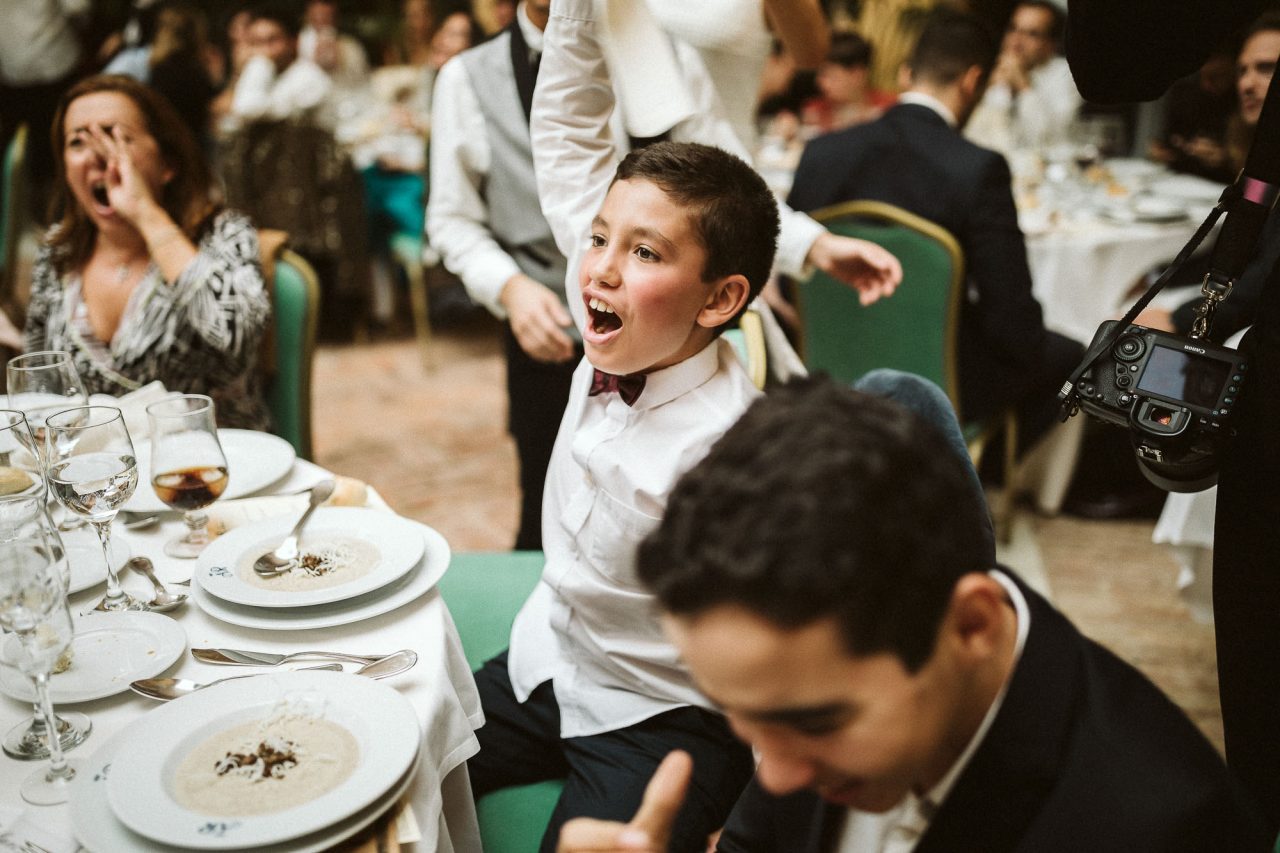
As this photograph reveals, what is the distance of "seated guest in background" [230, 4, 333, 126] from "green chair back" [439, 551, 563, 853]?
3.33 metres

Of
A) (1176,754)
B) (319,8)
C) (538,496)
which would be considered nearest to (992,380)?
(538,496)

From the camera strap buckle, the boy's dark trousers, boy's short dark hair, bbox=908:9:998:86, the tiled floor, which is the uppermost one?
boy's short dark hair, bbox=908:9:998:86

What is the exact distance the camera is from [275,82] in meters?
5.05

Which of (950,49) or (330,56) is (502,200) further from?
(330,56)

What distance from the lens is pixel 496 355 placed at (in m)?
4.97

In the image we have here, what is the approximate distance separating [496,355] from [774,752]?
4403mm

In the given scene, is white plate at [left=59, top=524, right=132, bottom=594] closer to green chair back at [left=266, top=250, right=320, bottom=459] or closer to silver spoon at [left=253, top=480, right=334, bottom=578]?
silver spoon at [left=253, top=480, right=334, bottom=578]

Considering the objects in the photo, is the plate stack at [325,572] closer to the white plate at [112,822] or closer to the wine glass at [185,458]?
the wine glass at [185,458]

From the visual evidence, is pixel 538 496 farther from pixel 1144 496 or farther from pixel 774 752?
pixel 1144 496

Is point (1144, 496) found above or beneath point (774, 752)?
beneath

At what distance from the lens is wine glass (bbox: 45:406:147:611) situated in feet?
3.74

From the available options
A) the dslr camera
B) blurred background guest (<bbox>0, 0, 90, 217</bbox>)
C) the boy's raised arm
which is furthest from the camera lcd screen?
blurred background guest (<bbox>0, 0, 90, 217</bbox>)

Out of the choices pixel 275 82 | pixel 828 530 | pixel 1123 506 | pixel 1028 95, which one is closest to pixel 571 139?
pixel 828 530

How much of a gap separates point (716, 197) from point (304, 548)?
27.6 inches
